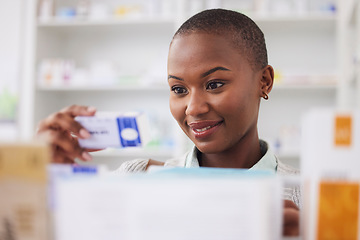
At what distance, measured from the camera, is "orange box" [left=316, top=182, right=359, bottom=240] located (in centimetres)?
38

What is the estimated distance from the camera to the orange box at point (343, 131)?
1.20ft

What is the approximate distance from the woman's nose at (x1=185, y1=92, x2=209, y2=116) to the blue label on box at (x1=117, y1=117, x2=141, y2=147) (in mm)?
338

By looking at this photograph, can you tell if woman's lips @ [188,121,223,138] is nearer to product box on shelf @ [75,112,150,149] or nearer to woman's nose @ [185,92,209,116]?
woman's nose @ [185,92,209,116]

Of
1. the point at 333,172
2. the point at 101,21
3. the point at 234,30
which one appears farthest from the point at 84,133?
the point at 101,21

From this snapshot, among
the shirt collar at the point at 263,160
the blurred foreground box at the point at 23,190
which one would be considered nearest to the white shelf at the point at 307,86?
the shirt collar at the point at 263,160

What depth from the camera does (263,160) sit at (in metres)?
0.95

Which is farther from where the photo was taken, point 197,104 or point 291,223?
point 197,104

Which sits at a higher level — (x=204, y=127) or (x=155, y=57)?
(x=204, y=127)

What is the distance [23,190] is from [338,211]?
289 mm

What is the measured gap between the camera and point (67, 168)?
0.44m

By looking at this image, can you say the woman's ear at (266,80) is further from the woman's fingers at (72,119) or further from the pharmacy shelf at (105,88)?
the pharmacy shelf at (105,88)

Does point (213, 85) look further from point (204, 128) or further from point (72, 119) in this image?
point (72, 119)

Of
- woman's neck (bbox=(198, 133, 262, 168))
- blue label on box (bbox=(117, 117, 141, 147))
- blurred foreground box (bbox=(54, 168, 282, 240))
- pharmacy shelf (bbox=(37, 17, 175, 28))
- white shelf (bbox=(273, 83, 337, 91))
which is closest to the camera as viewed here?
blurred foreground box (bbox=(54, 168, 282, 240))

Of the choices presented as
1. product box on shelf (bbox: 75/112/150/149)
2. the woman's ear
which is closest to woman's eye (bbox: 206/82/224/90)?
the woman's ear
